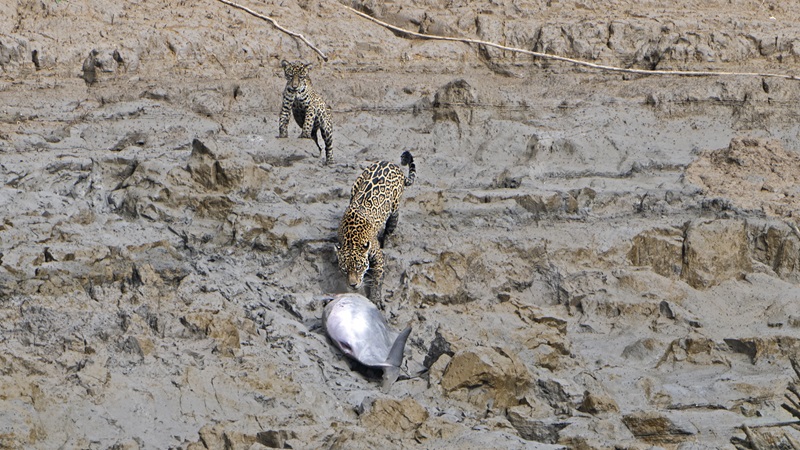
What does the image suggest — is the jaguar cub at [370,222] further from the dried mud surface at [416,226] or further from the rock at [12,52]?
the rock at [12,52]

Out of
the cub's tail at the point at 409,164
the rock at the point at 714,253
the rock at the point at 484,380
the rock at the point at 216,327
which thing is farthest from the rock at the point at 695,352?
the rock at the point at 216,327

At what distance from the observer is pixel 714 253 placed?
11383 mm

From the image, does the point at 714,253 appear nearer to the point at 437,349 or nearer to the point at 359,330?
the point at 437,349

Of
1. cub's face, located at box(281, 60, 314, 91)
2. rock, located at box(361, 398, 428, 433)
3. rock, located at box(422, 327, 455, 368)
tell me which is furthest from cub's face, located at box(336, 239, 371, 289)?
cub's face, located at box(281, 60, 314, 91)

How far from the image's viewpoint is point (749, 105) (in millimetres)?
13484

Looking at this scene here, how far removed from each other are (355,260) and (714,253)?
324cm

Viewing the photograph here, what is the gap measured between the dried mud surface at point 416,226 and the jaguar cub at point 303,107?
7.7 inches

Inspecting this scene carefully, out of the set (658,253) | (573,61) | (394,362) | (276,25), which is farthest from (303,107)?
(394,362)

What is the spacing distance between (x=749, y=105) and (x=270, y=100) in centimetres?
490

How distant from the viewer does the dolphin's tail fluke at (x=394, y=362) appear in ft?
30.8

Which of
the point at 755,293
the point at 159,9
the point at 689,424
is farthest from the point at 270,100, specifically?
the point at 689,424

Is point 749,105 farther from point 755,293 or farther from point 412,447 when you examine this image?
point 412,447

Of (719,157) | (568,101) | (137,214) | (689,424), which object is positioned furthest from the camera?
(568,101)

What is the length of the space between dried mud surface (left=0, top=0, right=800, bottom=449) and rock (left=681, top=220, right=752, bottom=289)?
0.03 m
